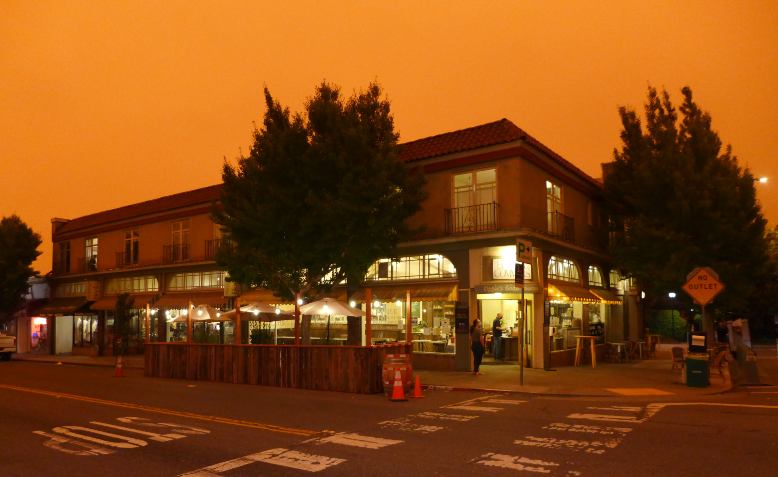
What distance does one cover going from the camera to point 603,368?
21.3 meters

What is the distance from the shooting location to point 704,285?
1666 cm

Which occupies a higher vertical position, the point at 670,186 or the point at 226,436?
the point at 670,186

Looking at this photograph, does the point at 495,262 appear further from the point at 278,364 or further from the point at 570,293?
the point at 278,364

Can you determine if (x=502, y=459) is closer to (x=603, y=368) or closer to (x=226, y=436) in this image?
(x=226, y=436)

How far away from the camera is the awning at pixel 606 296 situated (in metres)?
24.7

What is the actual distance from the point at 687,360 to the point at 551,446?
9126mm

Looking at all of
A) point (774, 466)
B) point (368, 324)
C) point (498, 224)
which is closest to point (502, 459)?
point (774, 466)

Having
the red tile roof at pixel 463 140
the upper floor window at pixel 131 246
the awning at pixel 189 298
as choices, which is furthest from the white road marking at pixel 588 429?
the upper floor window at pixel 131 246

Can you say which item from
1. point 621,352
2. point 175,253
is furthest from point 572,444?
point 175,253

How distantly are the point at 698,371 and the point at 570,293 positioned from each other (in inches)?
256

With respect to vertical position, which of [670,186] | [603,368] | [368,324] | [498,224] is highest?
[670,186]

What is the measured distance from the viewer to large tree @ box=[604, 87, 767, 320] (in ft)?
Result: 72.3

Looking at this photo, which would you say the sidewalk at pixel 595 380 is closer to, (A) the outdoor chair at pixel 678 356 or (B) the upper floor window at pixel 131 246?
(A) the outdoor chair at pixel 678 356

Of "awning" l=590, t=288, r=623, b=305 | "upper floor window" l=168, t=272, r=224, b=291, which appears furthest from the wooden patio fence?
"awning" l=590, t=288, r=623, b=305
